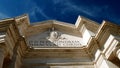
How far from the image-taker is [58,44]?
42.6 ft

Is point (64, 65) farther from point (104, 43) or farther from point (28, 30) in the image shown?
point (28, 30)

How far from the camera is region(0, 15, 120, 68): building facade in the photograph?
10.3m

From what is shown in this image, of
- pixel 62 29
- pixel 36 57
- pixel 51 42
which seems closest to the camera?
pixel 36 57

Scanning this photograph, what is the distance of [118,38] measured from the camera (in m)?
10.6

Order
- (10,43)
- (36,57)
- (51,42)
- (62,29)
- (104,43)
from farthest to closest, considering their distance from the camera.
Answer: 1. (62,29)
2. (51,42)
3. (36,57)
4. (104,43)
5. (10,43)

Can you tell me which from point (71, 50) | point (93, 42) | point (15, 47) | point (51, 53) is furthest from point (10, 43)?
point (93, 42)

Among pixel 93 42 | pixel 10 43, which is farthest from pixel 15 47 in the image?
pixel 93 42

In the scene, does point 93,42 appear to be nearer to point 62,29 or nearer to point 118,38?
point 118,38

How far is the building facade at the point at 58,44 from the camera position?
33.7 ft

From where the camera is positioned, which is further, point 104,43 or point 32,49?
point 32,49

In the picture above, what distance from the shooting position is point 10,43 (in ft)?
33.9

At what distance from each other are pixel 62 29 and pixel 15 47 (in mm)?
4479

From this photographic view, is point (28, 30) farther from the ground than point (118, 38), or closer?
closer

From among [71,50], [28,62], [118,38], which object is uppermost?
[118,38]
